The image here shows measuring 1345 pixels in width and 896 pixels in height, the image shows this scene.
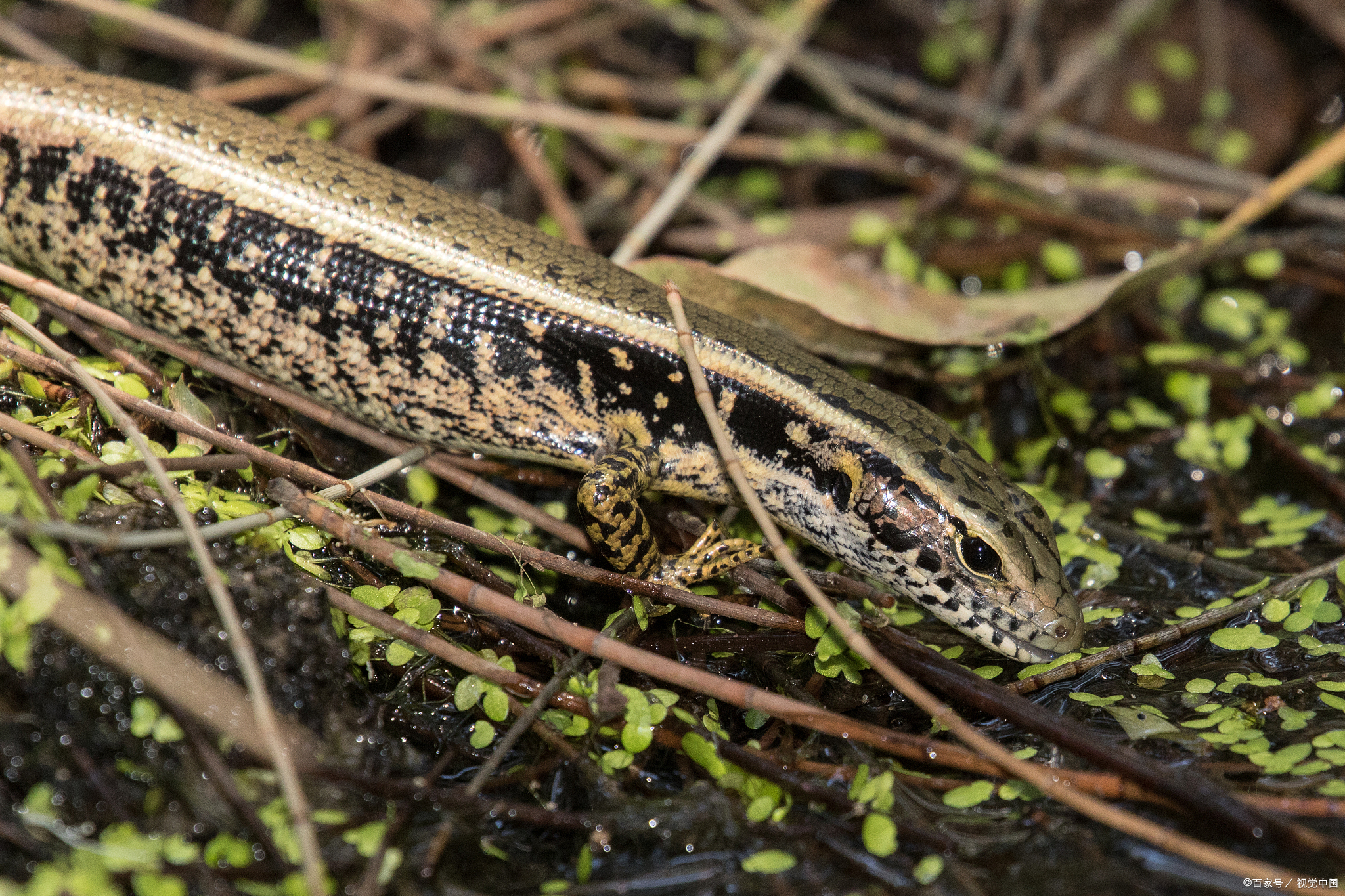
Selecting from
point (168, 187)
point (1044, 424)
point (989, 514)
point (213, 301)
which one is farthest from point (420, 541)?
point (1044, 424)

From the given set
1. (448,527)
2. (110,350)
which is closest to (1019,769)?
(448,527)

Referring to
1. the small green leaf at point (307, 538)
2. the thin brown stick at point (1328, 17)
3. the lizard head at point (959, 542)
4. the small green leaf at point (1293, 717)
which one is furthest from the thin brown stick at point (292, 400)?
the thin brown stick at point (1328, 17)

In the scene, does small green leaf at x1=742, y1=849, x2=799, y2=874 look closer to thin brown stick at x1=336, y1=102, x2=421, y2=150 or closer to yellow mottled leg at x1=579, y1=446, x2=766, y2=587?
yellow mottled leg at x1=579, y1=446, x2=766, y2=587

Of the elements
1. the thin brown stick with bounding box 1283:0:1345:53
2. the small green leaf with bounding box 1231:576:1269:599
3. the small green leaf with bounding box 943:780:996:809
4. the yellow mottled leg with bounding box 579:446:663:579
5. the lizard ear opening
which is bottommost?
the small green leaf with bounding box 943:780:996:809

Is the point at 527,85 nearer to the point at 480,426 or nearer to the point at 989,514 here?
the point at 480,426

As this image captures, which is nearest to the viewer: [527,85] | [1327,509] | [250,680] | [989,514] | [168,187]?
[250,680]

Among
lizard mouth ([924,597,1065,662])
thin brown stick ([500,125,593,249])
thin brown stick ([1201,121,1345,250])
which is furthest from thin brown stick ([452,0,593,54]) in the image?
lizard mouth ([924,597,1065,662])

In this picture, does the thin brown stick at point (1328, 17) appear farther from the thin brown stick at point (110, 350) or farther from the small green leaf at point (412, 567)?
the thin brown stick at point (110, 350)
